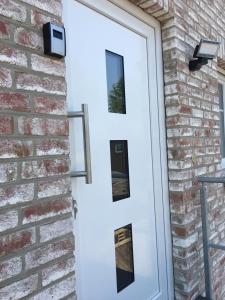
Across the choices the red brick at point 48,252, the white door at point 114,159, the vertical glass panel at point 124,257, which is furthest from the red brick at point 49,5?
the vertical glass panel at point 124,257

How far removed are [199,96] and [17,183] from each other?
1793 mm

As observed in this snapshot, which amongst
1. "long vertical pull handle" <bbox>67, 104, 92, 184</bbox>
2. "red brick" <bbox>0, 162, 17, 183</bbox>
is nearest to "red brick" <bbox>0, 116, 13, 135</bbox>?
"red brick" <bbox>0, 162, 17, 183</bbox>

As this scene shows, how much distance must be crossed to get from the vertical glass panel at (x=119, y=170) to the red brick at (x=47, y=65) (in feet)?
2.09

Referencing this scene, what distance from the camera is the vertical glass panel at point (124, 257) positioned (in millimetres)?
1913

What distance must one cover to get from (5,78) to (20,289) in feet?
2.52

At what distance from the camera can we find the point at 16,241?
1163 millimetres

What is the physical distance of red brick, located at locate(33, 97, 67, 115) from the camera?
127cm

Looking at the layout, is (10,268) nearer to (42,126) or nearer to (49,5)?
(42,126)

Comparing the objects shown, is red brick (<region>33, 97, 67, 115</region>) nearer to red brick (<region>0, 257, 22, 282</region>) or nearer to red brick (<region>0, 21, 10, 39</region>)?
red brick (<region>0, 21, 10, 39</region>)

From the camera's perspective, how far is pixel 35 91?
126 centimetres

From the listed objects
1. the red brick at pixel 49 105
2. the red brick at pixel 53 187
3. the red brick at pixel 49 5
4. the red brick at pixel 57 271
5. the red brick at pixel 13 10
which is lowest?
the red brick at pixel 57 271

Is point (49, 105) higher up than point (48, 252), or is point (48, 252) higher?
point (49, 105)

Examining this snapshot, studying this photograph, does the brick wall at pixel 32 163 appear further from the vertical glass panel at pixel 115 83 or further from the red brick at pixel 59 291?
the vertical glass panel at pixel 115 83

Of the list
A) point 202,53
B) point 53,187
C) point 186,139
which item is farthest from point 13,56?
point 202,53
